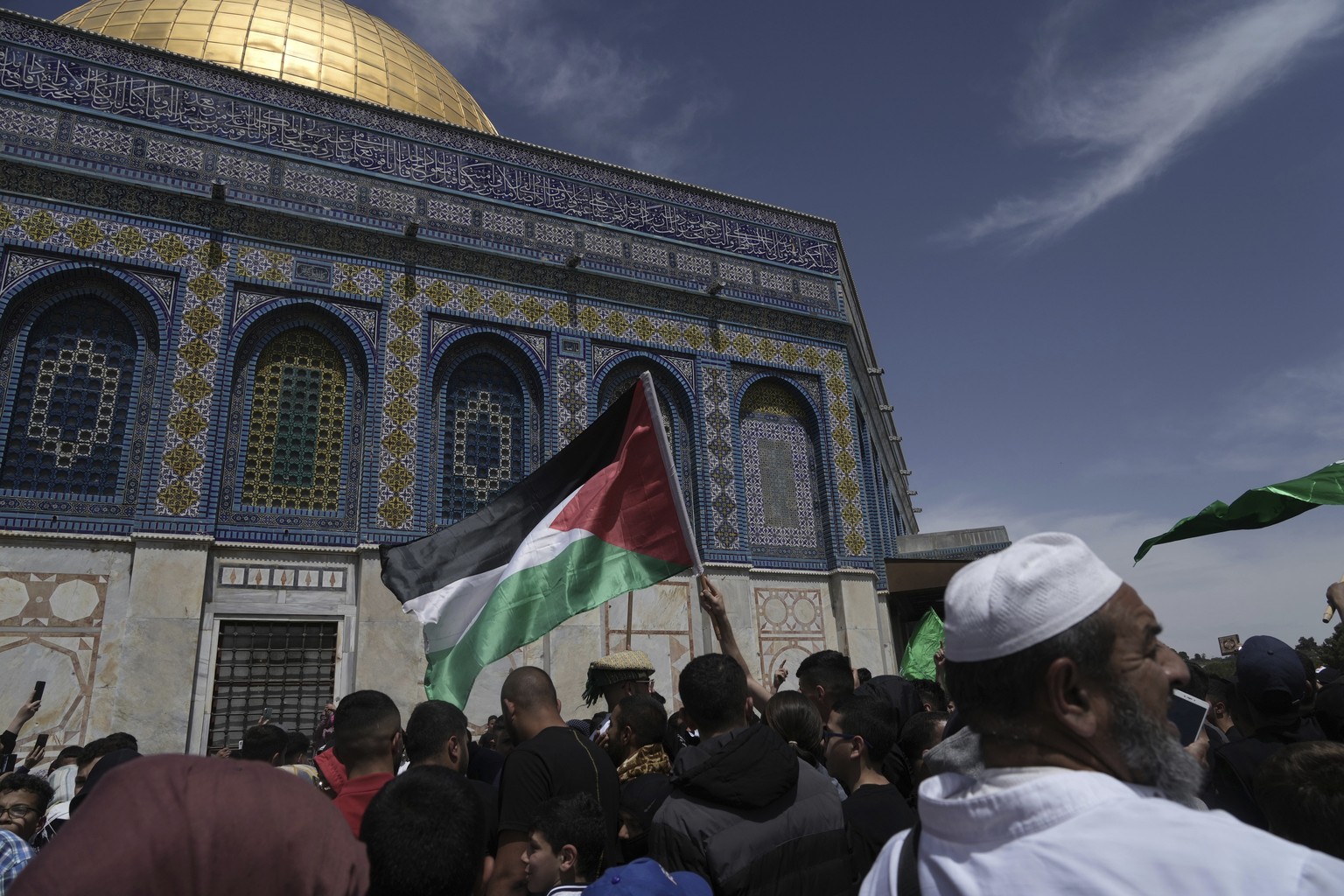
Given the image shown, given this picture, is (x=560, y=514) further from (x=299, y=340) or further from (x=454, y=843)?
(x=299, y=340)

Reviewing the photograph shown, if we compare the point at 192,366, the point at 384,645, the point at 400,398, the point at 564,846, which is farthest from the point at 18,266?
the point at 564,846

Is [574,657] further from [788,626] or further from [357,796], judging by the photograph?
[357,796]

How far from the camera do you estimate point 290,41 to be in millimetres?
16688

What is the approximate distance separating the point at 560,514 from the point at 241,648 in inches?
281

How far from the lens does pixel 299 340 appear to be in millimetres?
12453

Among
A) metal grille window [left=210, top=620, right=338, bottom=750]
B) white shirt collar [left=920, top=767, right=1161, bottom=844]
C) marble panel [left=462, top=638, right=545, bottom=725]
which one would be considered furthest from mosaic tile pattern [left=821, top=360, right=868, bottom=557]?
white shirt collar [left=920, top=767, right=1161, bottom=844]

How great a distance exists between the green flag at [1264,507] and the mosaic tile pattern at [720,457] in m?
8.21

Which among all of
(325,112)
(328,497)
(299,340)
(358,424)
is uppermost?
(325,112)

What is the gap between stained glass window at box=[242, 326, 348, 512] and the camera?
11.7 metres

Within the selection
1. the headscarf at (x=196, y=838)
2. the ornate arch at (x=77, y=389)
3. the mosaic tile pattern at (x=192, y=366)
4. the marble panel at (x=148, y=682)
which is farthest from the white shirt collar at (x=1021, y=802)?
the ornate arch at (x=77, y=389)

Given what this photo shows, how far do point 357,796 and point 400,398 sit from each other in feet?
33.0

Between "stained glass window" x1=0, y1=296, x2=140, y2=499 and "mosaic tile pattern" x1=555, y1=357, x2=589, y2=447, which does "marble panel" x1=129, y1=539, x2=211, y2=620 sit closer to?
"stained glass window" x1=0, y1=296, x2=140, y2=499

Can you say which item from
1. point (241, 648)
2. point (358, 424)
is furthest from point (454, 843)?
point (358, 424)

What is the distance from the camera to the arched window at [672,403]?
14266mm
